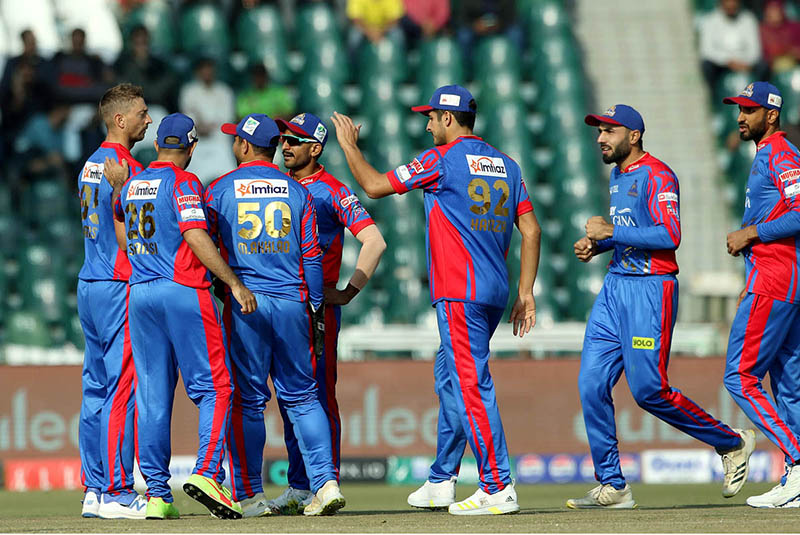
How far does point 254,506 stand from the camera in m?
7.35

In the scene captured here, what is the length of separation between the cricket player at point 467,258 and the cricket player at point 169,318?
946 mm

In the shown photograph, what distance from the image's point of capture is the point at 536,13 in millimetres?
17906

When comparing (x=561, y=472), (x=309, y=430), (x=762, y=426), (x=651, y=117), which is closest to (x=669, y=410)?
(x=762, y=426)

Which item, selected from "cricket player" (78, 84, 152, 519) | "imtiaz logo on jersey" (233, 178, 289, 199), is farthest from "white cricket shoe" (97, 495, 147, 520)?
"imtiaz logo on jersey" (233, 178, 289, 199)

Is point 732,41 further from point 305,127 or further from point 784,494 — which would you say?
point 784,494

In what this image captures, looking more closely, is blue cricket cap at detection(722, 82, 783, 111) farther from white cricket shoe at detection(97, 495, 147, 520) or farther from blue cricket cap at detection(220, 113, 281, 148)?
white cricket shoe at detection(97, 495, 147, 520)

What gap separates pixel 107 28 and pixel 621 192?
1064 centimetres

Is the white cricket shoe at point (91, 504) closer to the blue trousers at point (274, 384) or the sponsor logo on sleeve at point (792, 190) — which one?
the blue trousers at point (274, 384)

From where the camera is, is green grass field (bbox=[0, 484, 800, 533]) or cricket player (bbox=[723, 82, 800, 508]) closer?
green grass field (bbox=[0, 484, 800, 533])

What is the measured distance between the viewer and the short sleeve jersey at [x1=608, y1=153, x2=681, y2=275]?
743cm

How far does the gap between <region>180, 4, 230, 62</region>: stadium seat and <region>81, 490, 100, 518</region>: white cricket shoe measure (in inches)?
395

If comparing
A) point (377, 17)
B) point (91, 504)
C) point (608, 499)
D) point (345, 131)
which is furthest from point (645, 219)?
point (377, 17)

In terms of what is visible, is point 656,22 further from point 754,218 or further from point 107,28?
point 754,218

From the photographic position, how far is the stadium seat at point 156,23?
668 inches
